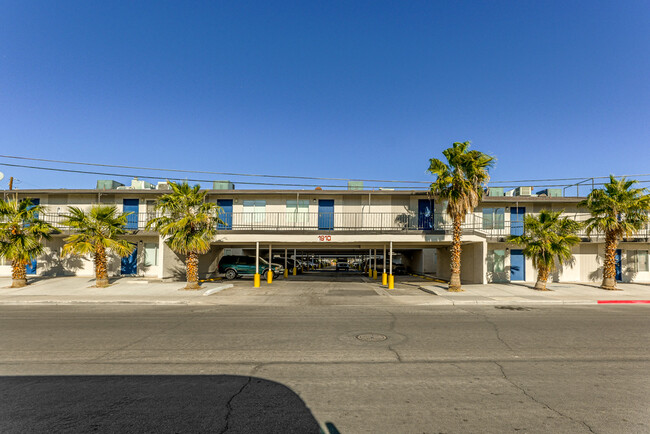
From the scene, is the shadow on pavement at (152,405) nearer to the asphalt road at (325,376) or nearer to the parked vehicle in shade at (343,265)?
the asphalt road at (325,376)

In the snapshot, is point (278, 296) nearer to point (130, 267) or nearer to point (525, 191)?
point (130, 267)

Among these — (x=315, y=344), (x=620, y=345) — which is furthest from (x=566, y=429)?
(x=620, y=345)

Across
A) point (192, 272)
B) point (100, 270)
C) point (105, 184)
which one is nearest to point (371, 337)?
point (192, 272)

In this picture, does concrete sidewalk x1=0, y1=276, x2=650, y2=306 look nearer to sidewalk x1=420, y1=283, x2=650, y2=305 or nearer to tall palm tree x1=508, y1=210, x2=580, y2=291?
sidewalk x1=420, y1=283, x2=650, y2=305

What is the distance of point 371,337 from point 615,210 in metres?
17.7

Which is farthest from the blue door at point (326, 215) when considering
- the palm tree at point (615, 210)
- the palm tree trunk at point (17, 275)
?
the palm tree trunk at point (17, 275)

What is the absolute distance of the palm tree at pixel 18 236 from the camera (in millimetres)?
17191

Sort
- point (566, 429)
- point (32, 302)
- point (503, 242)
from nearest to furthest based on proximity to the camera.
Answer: point (566, 429) → point (32, 302) → point (503, 242)

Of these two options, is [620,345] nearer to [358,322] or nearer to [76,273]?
[358,322]

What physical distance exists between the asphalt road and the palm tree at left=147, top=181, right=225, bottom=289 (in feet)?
23.9

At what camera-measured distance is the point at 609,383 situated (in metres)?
5.23

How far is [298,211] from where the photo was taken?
23469mm

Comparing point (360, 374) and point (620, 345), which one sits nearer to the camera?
point (360, 374)

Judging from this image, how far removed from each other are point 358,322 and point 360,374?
14.8 feet
